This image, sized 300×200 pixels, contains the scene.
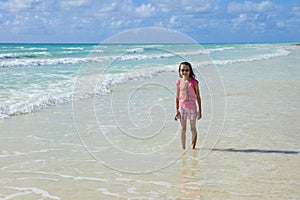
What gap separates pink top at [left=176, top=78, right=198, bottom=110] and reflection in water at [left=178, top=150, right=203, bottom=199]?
73 centimetres

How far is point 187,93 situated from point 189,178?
1.49 m

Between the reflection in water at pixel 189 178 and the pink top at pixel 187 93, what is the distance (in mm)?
727

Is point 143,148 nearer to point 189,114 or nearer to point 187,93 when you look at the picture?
point 189,114

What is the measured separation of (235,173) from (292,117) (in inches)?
156

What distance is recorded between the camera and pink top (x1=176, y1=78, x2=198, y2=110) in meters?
5.62

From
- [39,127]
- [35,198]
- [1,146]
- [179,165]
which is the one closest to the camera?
[35,198]

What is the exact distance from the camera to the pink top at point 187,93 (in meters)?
5.62

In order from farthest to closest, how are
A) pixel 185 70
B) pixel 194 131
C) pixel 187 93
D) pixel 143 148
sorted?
pixel 143 148 → pixel 194 131 → pixel 187 93 → pixel 185 70

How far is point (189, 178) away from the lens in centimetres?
464

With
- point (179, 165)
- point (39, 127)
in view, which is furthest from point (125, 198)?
point (39, 127)

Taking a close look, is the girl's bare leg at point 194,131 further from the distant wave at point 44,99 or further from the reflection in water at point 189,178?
the distant wave at point 44,99

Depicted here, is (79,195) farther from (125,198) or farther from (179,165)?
(179,165)

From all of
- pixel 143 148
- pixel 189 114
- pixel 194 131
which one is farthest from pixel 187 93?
pixel 143 148

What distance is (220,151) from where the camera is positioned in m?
5.80
